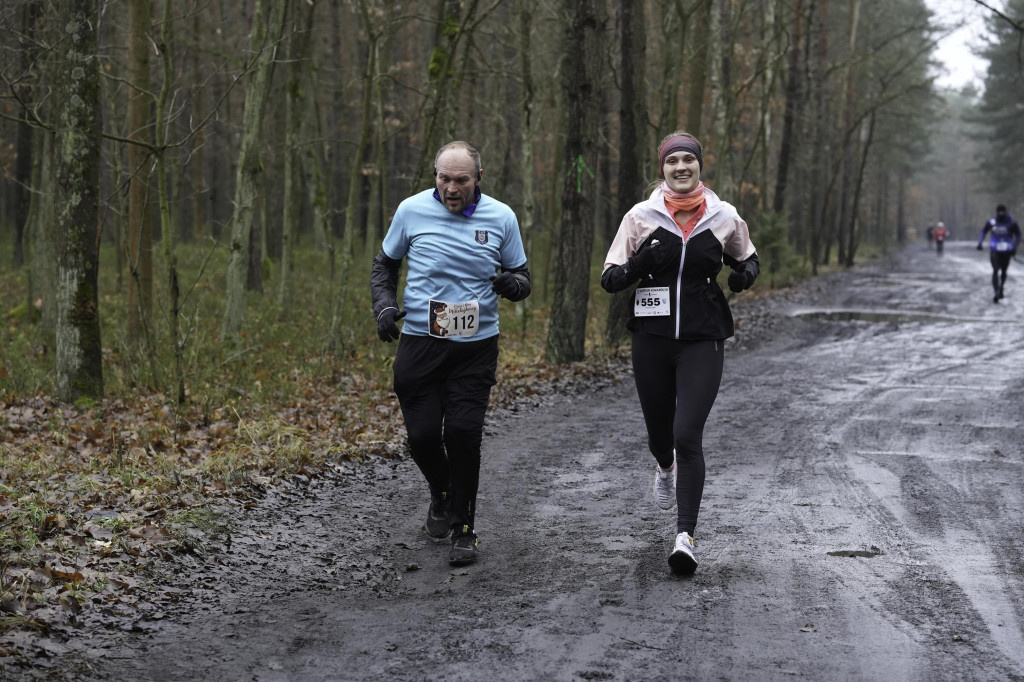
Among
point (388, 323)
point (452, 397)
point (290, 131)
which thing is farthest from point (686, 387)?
point (290, 131)

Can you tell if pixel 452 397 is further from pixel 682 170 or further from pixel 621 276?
pixel 682 170

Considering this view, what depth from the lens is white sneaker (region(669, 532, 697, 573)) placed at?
537cm

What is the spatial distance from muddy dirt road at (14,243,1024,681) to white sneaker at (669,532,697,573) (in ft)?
0.28

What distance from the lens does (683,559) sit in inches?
211

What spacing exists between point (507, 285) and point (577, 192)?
8851mm

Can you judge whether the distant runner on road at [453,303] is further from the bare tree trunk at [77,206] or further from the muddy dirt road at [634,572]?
the bare tree trunk at [77,206]

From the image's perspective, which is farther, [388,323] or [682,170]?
[682,170]

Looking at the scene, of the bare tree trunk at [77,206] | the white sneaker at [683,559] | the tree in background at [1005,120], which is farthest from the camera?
the tree in background at [1005,120]

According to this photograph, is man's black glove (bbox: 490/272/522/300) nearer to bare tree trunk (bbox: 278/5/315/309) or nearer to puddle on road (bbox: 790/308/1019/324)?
bare tree trunk (bbox: 278/5/315/309)

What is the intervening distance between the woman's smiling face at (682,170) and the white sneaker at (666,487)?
1686mm

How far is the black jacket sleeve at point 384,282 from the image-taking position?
584cm

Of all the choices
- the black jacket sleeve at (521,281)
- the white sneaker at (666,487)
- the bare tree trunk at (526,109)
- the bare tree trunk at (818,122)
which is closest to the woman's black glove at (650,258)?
the black jacket sleeve at (521,281)

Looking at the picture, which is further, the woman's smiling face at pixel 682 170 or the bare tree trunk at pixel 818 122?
the bare tree trunk at pixel 818 122

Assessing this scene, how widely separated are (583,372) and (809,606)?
8977mm
